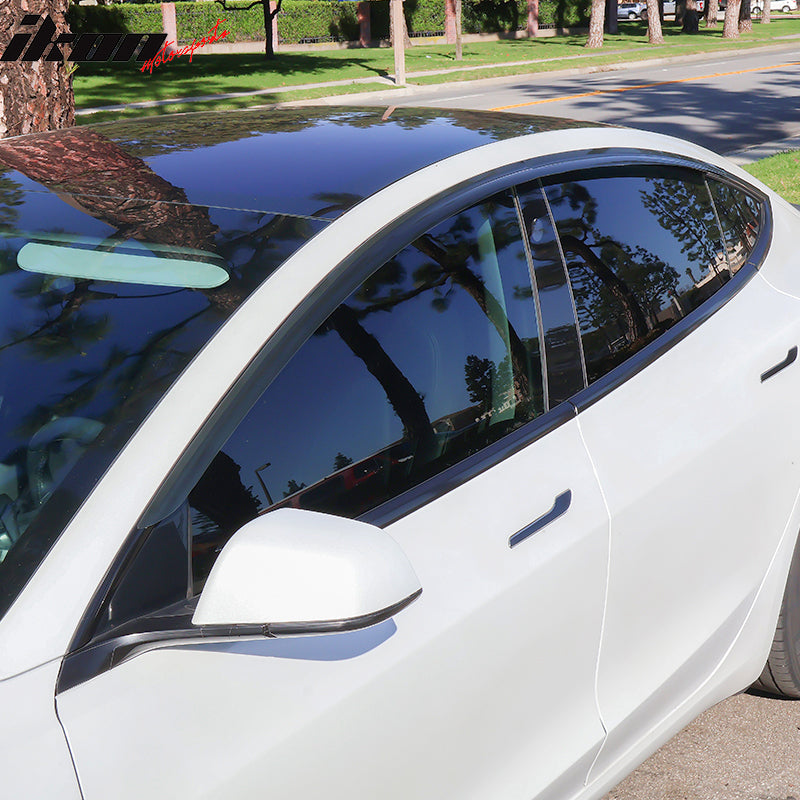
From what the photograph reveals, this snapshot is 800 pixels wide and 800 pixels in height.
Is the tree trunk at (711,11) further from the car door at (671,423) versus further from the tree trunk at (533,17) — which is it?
the car door at (671,423)

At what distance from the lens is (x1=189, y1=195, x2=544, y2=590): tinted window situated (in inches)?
61.8

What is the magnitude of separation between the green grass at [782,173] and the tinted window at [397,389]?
7.29 m

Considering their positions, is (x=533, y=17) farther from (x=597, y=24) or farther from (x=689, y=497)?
(x=689, y=497)

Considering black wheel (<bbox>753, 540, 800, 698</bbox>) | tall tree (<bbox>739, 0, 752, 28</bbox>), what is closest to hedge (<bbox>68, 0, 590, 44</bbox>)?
tall tree (<bbox>739, 0, 752, 28</bbox>)

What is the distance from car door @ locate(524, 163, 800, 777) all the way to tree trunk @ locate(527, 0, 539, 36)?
4696 cm

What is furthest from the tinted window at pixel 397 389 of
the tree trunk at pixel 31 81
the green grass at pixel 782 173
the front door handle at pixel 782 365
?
the green grass at pixel 782 173

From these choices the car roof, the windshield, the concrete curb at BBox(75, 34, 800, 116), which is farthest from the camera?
the concrete curb at BBox(75, 34, 800, 116)

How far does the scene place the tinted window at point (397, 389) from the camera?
1.57 metres

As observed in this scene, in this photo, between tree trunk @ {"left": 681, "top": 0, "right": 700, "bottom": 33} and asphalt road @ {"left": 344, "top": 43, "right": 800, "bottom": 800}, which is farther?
tree trunk @ {"left": 681, "top": 0, "right": 700, "bottom": 33}

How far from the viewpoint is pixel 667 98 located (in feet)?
63.8

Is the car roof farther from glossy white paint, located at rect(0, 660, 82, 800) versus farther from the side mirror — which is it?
glossy white paint, located at rect(0, 660, 82, 800)

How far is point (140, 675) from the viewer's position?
1.36m

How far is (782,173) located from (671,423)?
8.62m

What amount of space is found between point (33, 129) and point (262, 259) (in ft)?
12.3
